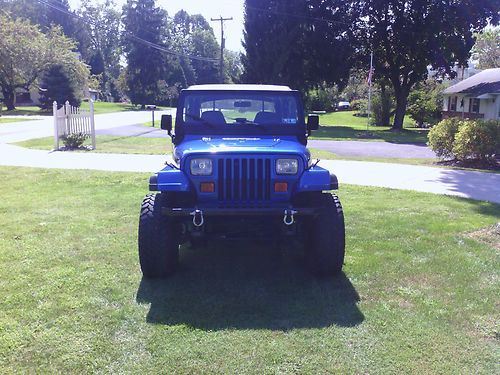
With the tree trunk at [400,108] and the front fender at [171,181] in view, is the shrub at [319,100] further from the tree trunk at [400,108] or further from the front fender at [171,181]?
the front fender at [171,181]

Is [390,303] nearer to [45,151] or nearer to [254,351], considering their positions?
[254,351]

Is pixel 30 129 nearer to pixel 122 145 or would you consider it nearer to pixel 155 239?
pixel 122 145

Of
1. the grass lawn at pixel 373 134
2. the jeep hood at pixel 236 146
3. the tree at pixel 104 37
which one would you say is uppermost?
the tree at pixel 104 37

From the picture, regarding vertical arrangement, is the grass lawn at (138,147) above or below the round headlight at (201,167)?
below

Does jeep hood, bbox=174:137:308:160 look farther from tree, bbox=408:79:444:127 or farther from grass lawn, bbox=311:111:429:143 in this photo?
tree, bbox=408:79:444:127

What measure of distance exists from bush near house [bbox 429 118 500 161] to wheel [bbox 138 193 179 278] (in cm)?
1091

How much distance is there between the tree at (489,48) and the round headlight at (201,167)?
6028 centimetres

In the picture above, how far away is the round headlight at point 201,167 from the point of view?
4609 mm

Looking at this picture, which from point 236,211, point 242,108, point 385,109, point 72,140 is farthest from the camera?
point 385,109

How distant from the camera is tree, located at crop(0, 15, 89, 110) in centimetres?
4284

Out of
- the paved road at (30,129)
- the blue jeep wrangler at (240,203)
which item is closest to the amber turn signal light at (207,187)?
the blue jeep wrangler at (240,203)

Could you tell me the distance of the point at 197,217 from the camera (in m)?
4.38

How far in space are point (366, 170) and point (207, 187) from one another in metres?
8.78

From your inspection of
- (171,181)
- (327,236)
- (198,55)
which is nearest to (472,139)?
(327,236)
